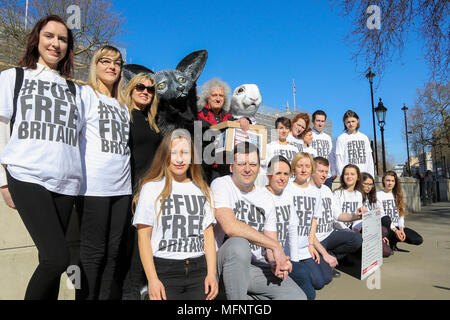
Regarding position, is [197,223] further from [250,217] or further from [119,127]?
[119,127]

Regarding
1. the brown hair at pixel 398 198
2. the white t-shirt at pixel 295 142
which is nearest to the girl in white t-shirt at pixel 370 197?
the brown hair at pixel 398 198

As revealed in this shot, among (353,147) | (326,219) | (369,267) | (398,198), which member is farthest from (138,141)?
(398,198)

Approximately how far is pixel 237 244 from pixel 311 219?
4.97ft

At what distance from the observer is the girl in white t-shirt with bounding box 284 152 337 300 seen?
3318 mm

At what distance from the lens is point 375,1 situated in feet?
21.0

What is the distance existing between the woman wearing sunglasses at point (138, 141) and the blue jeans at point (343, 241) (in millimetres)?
2412

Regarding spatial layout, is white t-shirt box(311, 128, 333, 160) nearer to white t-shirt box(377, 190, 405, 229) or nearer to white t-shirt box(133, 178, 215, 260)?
white t-shirt box(377, 190, 405, 229)

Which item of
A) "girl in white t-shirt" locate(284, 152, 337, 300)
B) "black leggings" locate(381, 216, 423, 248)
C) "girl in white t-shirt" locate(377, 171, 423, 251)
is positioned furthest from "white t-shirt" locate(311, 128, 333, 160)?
"girl in white t-shirt" locate(284, 152, 337, 300)

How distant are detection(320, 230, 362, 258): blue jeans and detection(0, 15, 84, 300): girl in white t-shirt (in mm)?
3125

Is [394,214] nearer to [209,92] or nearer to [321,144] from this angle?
[321,144]

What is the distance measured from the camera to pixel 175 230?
2299mm

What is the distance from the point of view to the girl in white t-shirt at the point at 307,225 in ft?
10.9

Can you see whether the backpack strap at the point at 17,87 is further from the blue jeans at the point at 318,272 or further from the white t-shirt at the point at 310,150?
the white t-shirt at the point at 310,150

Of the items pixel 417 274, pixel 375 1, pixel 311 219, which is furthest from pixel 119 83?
pixel 375 1
